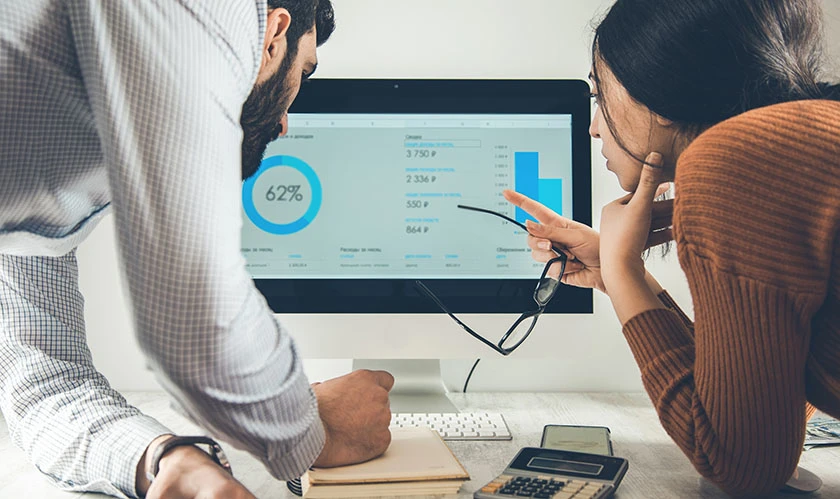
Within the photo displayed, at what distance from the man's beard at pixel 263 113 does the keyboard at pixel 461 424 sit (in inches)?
18.5

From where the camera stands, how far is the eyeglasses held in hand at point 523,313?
114cm

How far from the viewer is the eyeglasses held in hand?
1.14 meters

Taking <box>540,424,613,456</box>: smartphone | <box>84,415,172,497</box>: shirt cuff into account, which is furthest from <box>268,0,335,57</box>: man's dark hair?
<box>540,424,613,456</box>: smartphone

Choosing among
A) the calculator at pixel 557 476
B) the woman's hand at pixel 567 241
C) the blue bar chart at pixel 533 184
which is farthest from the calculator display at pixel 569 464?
the blue bar chart at pixel 533 184

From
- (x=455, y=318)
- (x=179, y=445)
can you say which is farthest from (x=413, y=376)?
(x=179, y=445)

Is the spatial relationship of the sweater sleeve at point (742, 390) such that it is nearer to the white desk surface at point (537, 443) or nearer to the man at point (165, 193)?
the white desk surface at point (537, 443)

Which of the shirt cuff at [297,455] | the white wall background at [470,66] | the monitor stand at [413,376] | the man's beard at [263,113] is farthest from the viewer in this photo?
the white wall background at [470,66]

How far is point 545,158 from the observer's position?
123cm

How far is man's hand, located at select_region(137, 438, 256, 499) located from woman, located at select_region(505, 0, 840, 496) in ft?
1.50

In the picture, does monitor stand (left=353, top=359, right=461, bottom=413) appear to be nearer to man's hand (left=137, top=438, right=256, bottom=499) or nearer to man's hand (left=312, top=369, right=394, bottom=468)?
man's hand (left=312, top=369, right=394, bottom=468)

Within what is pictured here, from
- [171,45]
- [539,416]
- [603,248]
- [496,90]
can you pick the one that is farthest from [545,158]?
[171,45]

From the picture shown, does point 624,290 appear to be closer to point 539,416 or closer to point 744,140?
point 744,140

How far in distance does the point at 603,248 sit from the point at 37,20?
0.70 meters

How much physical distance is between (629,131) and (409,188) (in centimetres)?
41
